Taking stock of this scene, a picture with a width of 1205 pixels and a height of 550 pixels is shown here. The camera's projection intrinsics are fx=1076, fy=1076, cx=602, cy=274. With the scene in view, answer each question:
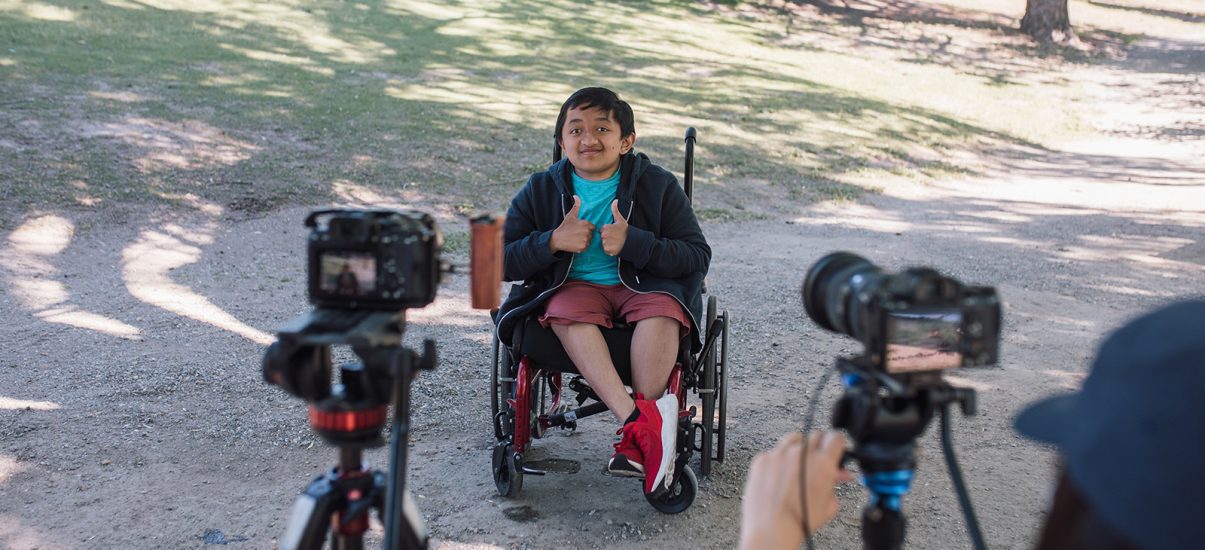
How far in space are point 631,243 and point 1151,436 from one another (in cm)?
281

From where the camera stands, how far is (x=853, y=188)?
10.8 metres

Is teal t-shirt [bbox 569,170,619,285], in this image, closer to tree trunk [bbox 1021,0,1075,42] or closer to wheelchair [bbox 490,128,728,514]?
wheelchair [bbox 490,128,728,514]

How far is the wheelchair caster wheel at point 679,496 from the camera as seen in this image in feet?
12.2

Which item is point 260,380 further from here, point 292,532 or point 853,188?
point 853,188

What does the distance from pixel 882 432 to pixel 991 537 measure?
7.16 ft

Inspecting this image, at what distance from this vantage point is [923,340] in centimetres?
171

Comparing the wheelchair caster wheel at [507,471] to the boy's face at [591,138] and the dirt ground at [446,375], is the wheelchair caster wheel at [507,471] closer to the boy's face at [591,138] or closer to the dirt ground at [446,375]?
the dirt ground at [446,375]

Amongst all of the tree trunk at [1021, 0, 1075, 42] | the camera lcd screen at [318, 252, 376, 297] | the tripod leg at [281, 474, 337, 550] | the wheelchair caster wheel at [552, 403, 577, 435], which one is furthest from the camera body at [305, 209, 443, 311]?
the tree trunk at [1021, 0, 1075, 42]

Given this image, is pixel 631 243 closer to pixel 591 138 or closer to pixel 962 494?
pixel 591 138

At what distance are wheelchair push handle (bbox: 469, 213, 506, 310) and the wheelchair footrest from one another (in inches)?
75.9

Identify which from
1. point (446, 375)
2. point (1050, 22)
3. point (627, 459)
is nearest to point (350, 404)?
point (627, 459)

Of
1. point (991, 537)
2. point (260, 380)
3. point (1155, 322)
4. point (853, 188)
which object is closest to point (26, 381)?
point (260, 380)

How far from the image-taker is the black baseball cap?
3.57ft

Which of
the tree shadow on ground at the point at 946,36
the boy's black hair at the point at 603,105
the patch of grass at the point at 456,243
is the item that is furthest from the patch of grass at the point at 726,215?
the tree shadow on ground at the point at 946,36
